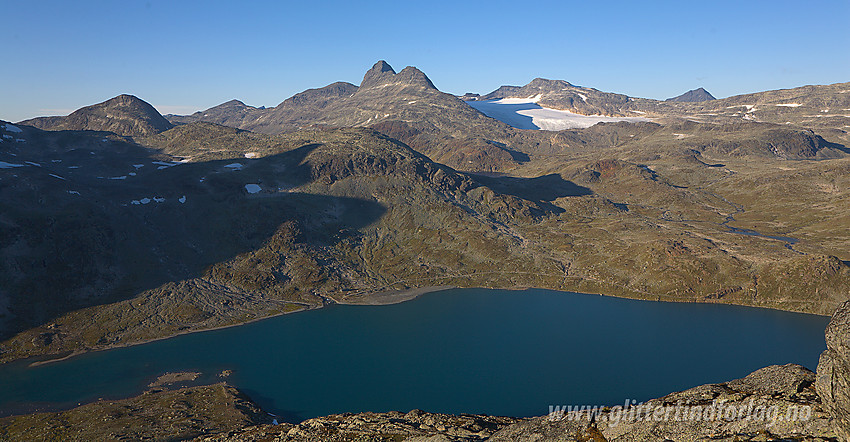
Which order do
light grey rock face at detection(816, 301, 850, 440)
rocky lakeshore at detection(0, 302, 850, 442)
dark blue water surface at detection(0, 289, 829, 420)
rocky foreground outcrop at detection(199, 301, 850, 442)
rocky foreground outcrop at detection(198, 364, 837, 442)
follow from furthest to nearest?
dark blue water surface at detection(0, 289, 829, 420)
rocky foreground outcrop at detection(198, 364, 837, 442)
rocky lakeshore at detection(0, 302, 850, 442)
rocky foreground outcrop at detection(199, 301, 850, 442)
light grey rock face at detection(816, 301, 850, 440)

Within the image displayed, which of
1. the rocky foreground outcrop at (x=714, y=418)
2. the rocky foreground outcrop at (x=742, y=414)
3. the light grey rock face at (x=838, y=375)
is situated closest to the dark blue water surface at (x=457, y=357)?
the rocky foreground outcrop at (x=742, y=414)

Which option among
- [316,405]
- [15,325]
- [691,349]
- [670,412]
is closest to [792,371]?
[670,412]

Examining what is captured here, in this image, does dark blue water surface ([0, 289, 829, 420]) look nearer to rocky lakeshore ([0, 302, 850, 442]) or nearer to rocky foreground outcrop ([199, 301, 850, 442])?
rocky lakeshore ([0, 302, 850, 442])

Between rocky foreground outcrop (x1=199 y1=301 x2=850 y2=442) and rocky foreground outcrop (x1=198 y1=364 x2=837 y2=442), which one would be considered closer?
rocky foreground outcrop (x1=199 y1=301 x2=850 y2=442)

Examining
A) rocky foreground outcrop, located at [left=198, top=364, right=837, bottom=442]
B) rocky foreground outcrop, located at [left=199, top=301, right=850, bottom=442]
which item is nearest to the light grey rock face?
rocky foreground outcrop, located at [left=199, top=301, right=850, bottom=442]

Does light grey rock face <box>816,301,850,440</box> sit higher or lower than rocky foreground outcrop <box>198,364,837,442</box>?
higher

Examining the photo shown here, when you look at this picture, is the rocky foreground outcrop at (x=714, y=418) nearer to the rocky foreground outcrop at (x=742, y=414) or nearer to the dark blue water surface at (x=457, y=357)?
the rocky foreground outcrop at (x=742, y=414)

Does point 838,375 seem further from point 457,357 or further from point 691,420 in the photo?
point 457,357
